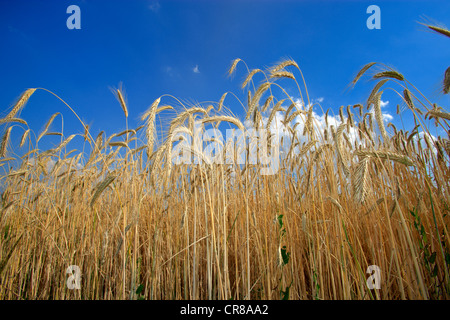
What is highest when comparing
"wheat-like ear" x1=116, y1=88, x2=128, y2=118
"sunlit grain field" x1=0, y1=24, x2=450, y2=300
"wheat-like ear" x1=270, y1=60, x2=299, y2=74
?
"wheat-like ear" x1=270, y1=60, x2=299, y2=74

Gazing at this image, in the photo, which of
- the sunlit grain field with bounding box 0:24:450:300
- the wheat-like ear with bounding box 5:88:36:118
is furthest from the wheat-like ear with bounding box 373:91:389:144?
the wheat-like ear with bounding box 5:88:36:118

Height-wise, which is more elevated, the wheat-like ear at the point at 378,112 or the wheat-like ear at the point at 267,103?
the wheat-like ear at the point at 267,103

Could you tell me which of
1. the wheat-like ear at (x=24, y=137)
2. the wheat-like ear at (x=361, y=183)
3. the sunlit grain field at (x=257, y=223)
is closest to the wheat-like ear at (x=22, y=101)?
the sunlit grain field at (x=257, y=223)

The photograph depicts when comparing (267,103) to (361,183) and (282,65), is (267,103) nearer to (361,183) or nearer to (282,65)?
(282,65)

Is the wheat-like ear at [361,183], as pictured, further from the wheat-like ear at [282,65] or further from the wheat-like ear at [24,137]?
the wheat-like ear at [24,137]

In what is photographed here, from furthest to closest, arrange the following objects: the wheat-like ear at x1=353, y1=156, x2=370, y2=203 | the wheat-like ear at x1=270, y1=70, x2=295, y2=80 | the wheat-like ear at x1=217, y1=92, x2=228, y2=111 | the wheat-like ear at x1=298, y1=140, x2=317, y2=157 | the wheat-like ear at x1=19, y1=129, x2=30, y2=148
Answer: the wheat-like ear at x1=19, y1=129, x2=30, y2=148 → the wheat-like ear at x1=217, y1=92, x2=228, y2=111 → the wheat-like ear at x1=270, y1=70, x2=295, y2=80 → the wheat-like ear at x1=298, y1=140, x2=317, y2=157 → the wheat-like ear at x1=353, y1=156, x2=370, y2=203

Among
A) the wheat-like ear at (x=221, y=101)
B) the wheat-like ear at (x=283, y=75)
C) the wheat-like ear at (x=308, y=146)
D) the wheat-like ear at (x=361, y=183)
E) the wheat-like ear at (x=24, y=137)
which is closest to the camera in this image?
the wheat-like ear at (x=361, y=183)

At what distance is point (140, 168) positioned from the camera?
9.70 feet

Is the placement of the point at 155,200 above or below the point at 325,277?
above

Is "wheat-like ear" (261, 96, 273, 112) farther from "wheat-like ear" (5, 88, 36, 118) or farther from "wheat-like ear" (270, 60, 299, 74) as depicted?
"wheat-like ear" (5, 88, 36, 118)

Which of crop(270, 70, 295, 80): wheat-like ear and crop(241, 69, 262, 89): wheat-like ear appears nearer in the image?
crop(270, 70, 295, 80): wheat-like ear
